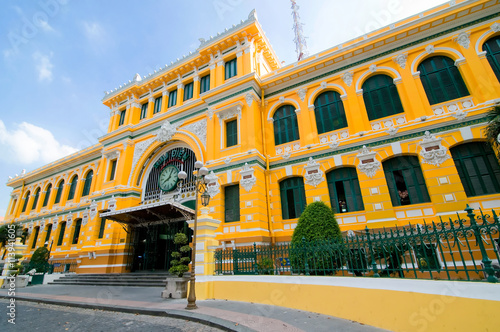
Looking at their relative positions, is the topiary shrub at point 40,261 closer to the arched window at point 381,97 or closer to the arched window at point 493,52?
the arched window at point 381,97

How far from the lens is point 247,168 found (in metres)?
13.4

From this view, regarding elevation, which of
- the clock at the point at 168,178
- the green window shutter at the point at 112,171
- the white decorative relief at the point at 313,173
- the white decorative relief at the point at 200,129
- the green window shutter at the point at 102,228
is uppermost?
the white decorative relief at the point at 200,129

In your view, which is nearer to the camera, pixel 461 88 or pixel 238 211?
pixel 461 88

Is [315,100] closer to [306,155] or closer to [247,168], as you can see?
[306,155]

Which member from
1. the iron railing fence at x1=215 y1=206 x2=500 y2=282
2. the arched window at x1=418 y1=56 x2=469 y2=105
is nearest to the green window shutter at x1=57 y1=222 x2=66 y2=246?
the iron railing fence at x1=215 y1=206 x2=500 y2=282

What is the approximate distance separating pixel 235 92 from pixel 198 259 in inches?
418

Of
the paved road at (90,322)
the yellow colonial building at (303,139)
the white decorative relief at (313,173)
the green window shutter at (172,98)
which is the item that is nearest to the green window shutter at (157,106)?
the yellow colonial building at (303,139)

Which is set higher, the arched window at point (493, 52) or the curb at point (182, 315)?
the arched window at point (493, 52)

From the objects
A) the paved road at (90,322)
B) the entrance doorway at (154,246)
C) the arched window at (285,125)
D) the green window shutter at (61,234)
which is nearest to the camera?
the paved road at (90,322)

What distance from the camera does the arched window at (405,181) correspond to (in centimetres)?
1076

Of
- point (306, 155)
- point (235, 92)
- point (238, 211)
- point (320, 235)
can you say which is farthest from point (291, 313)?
point (235, 92)

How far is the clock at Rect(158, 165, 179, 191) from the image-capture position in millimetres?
16941

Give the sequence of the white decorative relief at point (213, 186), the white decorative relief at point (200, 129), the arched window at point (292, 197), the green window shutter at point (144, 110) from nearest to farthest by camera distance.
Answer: the arched window at point (292, 197) → the white decorative relief at point (213, 186) → the white decorative relief at point (200, 129) → the green window shutter at point (144, 110)

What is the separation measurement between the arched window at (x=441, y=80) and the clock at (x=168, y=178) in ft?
50.8
